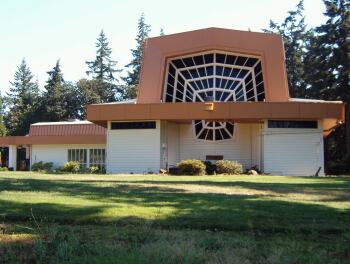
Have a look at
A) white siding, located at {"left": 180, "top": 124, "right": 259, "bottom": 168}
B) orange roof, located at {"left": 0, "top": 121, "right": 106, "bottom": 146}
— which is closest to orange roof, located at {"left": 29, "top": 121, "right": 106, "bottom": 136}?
orange roof, located at {"left": 0, "top": 121, "right": 106, "bottom": 146}

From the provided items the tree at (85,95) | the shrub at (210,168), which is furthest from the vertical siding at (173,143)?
the tree at (85,95)

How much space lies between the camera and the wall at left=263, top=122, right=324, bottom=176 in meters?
29.9

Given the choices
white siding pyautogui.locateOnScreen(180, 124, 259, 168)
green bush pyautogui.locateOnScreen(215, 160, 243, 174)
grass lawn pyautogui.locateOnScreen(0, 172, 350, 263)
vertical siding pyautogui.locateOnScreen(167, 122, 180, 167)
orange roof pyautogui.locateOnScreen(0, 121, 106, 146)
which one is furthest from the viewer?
orange roof pyautogui.locateOnScreen(0, 121, 106, 146)

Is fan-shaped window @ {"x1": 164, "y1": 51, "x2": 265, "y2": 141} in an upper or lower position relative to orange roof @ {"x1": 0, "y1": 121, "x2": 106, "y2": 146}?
upper

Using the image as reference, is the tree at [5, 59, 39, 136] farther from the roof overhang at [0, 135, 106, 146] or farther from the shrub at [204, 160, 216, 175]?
the shrub at [204, 160, 216, 175]

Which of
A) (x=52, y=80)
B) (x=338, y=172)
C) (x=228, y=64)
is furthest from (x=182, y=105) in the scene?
(x=52, y=80)

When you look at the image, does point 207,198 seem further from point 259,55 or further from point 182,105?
point 259,55

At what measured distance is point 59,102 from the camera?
70.1 m

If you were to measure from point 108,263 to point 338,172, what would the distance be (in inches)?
1237

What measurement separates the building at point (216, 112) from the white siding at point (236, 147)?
0.07 metres

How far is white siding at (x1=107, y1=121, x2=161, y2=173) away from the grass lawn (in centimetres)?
2005

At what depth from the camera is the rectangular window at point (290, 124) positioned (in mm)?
30281

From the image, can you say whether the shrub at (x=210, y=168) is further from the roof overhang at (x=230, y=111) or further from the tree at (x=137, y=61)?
the tree at (x=137, y=61)

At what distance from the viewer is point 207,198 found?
10.5 metres
